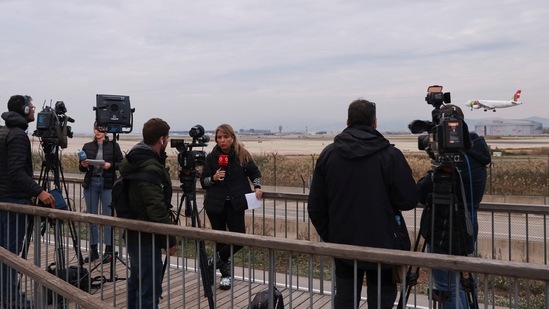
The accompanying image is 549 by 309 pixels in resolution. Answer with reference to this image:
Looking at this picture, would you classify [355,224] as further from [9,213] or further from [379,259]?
[9,213]

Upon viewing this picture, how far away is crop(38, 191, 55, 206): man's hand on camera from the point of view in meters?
4.66

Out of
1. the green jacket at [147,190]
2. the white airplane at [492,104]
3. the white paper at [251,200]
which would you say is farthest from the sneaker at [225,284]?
the white airplane at [492,104]

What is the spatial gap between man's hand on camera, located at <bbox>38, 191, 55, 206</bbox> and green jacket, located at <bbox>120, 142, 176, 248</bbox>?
1136 millimetres

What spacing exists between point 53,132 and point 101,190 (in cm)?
159

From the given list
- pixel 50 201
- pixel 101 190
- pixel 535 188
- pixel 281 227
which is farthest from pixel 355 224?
pixel 535 188

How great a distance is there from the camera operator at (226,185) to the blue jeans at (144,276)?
104cm

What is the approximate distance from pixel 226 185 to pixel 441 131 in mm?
2414

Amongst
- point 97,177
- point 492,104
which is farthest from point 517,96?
point 97,177

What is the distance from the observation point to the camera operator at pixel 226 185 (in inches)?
202

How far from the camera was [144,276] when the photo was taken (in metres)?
4.01

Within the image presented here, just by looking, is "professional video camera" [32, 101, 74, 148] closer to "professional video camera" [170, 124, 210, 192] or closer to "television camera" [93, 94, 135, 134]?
"television camera" [93, 94, 135, 134]

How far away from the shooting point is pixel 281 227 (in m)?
11.4

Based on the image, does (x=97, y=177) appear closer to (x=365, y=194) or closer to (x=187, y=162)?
(x=187, y=162)

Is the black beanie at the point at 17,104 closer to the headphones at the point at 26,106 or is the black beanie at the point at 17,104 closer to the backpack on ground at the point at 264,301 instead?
the headphones at the point at 26,106
